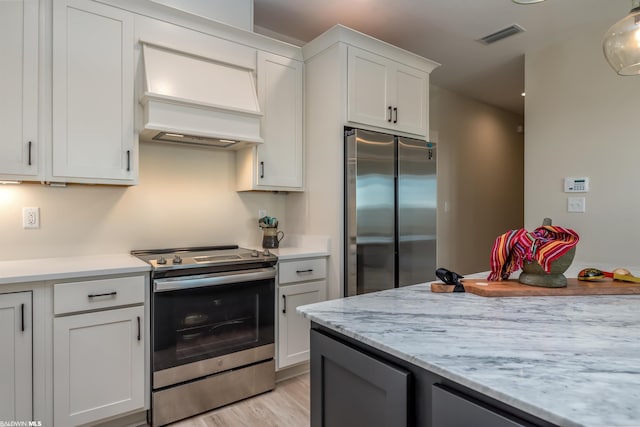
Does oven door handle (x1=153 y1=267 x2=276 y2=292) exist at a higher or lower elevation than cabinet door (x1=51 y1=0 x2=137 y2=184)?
lower

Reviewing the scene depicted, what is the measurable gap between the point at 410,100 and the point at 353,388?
8.66ft

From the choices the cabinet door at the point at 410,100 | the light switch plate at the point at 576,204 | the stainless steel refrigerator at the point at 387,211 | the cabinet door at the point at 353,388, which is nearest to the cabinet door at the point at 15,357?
the cabinet door at the point at 353,388

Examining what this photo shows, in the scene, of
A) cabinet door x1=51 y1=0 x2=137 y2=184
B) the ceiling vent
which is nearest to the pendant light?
the ceiling vent

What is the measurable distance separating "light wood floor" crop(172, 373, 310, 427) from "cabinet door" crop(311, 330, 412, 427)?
1124 mm

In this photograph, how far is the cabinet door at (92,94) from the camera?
2.05m

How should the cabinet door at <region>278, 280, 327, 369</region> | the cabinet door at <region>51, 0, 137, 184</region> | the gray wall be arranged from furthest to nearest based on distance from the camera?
1. the gray wall
2. the cabinet door at <region>278, 280, 327, 369</region>
3. the cabinet door at <region>51, 0, 137, 184</region>

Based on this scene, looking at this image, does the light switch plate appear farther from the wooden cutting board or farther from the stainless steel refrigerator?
the wooden cutting board

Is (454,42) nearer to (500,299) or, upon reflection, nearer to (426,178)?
(426,178)

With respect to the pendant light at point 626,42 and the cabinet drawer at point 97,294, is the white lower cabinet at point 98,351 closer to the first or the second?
the cabinet drawer at point 97,294

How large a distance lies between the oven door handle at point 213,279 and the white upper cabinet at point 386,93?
1.27m


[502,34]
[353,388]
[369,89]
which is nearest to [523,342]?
[353,388]

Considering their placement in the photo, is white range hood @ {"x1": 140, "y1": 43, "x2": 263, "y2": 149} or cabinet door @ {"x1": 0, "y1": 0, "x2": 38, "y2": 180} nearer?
cabinet door @ {"x1": 0, "y1": 0, "x2": 38, "y2": 180}

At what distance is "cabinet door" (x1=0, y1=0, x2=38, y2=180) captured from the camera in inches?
74.9

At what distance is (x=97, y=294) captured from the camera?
6.17ft
